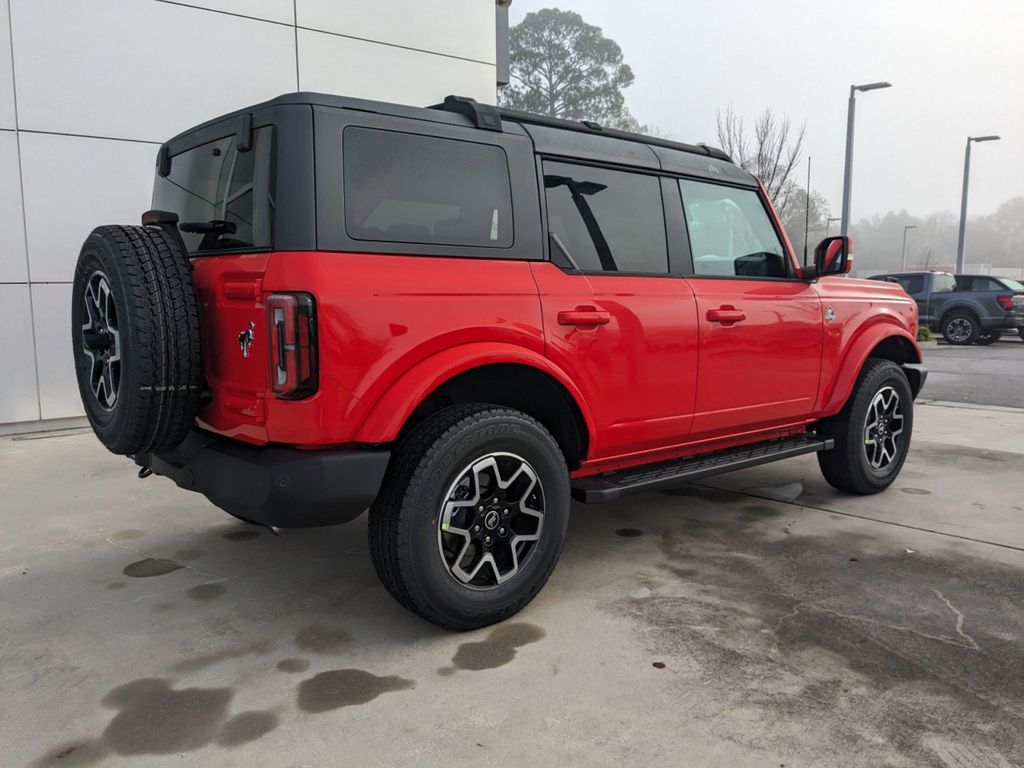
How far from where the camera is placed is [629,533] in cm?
421

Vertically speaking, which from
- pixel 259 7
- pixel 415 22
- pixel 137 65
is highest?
pixel 415 22

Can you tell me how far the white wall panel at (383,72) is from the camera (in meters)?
8.55

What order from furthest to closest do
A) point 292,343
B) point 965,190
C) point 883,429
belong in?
point 965,190 < point 883,429 < point 292,343

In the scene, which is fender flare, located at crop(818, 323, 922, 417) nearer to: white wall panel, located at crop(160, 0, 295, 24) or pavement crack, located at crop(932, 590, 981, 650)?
pavement crack, located at crop(932, 590, 981, 650)

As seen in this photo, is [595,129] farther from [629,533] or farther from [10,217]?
[10,217]

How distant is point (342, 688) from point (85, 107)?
271 inches

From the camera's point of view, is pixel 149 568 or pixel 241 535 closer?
pixel 149 568

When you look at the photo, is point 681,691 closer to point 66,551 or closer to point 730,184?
point 730,184

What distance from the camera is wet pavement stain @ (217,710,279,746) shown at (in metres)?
2.31

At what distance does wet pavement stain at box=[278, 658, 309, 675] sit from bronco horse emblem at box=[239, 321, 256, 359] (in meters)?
1.10

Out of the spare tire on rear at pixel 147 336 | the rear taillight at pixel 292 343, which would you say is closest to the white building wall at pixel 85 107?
the spare tire on rear at pixel 147 336

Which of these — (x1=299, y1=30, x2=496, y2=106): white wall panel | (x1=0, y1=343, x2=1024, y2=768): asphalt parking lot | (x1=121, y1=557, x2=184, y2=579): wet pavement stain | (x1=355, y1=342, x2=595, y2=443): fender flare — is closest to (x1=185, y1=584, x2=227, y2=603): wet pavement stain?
(x1=0, y1=343, x2=1024, y2=768): asphalt parking lot

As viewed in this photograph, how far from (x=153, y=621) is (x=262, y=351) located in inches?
52.7

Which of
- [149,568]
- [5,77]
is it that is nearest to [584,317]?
[149,568]
